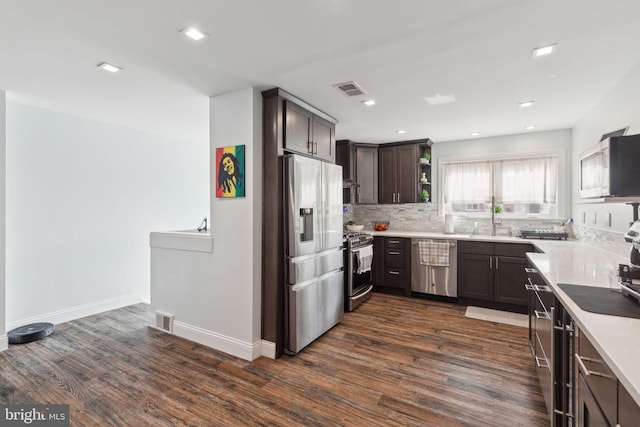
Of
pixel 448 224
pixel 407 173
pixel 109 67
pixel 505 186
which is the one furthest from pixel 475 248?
pixel 109 67

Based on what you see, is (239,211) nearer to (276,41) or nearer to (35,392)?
(276,41)

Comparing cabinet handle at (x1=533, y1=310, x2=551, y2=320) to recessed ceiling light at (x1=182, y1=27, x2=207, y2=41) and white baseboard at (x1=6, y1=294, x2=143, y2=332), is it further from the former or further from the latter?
white baseboard at (x1=6, y1=294, x2=143, y2=332)

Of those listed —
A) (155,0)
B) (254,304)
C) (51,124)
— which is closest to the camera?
(155,0)

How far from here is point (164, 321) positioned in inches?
131

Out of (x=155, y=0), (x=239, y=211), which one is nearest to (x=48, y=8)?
(x=155, y=0)

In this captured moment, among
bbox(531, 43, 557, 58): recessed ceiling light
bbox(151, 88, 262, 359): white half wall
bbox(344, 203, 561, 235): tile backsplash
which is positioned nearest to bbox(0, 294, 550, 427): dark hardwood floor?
bbox(151, 88, 262, 359): white half wall

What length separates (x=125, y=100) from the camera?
3.13 m

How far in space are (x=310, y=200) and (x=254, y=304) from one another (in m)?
1.09

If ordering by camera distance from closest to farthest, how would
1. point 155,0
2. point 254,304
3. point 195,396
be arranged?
1. point 155,0
2. point 195,396
3. point 254,304

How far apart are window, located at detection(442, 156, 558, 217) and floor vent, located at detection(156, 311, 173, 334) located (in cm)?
424

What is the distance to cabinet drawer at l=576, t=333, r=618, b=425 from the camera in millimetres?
961

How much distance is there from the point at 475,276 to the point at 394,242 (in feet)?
3.85

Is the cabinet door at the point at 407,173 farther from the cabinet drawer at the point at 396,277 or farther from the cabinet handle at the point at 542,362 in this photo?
the cabinet handle at the point at 542,362

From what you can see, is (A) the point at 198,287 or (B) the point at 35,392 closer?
(B) the point at 35,392
